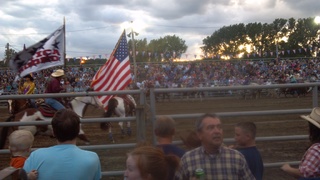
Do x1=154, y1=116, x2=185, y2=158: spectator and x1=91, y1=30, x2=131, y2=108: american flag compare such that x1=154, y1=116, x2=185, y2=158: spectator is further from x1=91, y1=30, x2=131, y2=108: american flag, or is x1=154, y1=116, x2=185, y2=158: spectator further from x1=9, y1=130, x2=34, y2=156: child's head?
x1=91, y1=30, x2=131, y2=108: american flag

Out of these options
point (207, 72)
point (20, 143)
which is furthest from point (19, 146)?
point (207, 72)

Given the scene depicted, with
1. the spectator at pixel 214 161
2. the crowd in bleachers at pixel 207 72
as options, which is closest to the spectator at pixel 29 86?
the spectator at pixel 214 161

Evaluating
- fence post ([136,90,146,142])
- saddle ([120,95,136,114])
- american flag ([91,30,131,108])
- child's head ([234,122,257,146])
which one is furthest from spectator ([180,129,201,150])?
saddle ([120,95,136,114])

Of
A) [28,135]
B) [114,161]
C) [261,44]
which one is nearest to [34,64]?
[114,161]

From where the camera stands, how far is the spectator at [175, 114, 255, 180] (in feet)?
10.6

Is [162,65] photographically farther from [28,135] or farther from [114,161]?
[28,135]

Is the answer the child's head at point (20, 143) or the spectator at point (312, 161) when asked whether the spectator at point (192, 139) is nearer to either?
the spectator at point (312, 161)

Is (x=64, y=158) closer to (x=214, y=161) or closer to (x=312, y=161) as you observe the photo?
(x=214, y=161)

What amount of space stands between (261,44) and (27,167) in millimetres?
103598

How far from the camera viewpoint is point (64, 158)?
289 cm

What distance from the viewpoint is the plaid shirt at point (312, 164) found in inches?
124

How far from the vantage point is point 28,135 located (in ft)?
11.1

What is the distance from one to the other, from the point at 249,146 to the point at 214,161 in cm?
80

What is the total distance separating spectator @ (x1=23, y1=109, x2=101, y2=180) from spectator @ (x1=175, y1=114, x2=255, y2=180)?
0.79m
